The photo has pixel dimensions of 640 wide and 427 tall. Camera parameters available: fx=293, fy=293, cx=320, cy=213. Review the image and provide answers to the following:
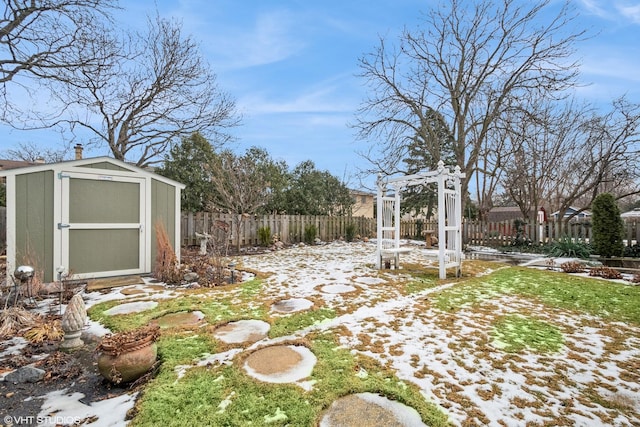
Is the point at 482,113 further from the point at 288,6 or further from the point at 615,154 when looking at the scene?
the point at 288,6

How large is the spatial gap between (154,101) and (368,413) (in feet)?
43.9

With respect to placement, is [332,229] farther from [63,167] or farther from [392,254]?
[63,167]

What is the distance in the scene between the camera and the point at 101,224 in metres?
5.56

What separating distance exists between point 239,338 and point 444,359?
1974 mm

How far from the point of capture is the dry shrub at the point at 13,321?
10.4 feet

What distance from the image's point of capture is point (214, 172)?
1122cm

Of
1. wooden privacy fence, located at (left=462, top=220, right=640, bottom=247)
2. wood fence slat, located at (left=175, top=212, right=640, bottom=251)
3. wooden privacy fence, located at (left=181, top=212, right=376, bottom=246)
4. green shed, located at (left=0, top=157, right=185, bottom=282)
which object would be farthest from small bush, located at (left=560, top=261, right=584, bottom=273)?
green shed, located at (left=0, top=157, right=185, bottom=282)

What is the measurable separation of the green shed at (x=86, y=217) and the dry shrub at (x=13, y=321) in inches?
43.4

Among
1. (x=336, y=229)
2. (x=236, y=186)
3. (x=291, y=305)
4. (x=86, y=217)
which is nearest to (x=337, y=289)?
(x=291, y=305)

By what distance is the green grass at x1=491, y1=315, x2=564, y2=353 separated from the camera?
9.19 ft

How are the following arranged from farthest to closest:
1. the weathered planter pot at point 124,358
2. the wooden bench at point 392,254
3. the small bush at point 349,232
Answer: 1. the small bush at point 349,232
2. the wooden bench at point 392,254
3. the weathered planter pot at point 124,358

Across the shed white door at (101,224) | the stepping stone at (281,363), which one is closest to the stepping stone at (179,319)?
the stepping stone at (281,363)

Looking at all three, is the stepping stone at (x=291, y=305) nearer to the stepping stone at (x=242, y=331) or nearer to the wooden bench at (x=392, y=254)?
the stepping stone at (x=242, y=331)

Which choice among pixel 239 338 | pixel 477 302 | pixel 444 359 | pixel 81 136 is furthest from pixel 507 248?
pixel 81 136
